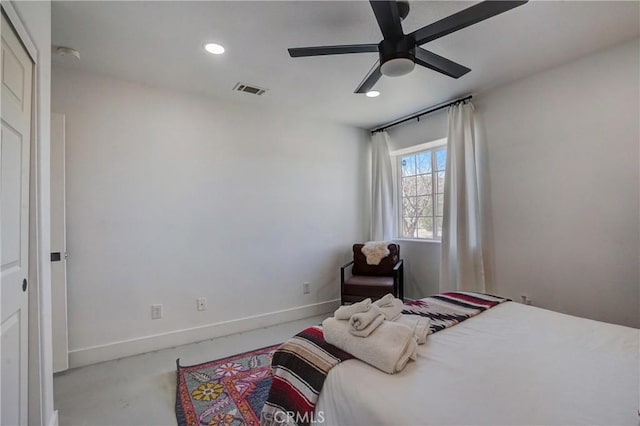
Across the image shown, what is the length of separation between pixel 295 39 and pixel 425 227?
272cm

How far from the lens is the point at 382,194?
4070 mm

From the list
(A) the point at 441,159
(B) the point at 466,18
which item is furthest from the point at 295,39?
(A) the point at 441,159

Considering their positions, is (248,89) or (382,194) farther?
(382,194)

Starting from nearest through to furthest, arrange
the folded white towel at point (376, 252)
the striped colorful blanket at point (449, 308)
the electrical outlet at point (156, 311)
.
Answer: the striped colorful blanket at point (449, 308)
the electrical outlet at point (156, 311)
the folded white towel at point (376, 252)

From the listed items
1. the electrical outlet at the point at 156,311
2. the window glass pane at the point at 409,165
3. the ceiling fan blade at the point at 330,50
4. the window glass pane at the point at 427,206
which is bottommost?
the electrical outlet at the point at 156,311

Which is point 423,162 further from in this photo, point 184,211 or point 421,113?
point 184,211

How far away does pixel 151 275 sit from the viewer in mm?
2766

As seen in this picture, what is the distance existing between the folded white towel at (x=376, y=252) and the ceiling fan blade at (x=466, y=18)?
2.44 m

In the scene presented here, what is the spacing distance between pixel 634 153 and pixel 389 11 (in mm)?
2232

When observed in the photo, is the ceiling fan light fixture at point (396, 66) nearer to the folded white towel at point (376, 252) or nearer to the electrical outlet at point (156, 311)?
the folded white towel at point (376, 252)

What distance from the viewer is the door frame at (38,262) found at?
139 centimetres

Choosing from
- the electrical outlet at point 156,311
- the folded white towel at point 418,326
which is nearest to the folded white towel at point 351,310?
the folded white towel at point 418,326

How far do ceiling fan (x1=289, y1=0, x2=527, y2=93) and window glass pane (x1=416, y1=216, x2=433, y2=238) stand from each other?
2.17 m

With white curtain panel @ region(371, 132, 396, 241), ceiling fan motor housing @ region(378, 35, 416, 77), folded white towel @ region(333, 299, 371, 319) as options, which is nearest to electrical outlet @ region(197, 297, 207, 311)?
folded white towel @ region(333, 299, 371, 319)
